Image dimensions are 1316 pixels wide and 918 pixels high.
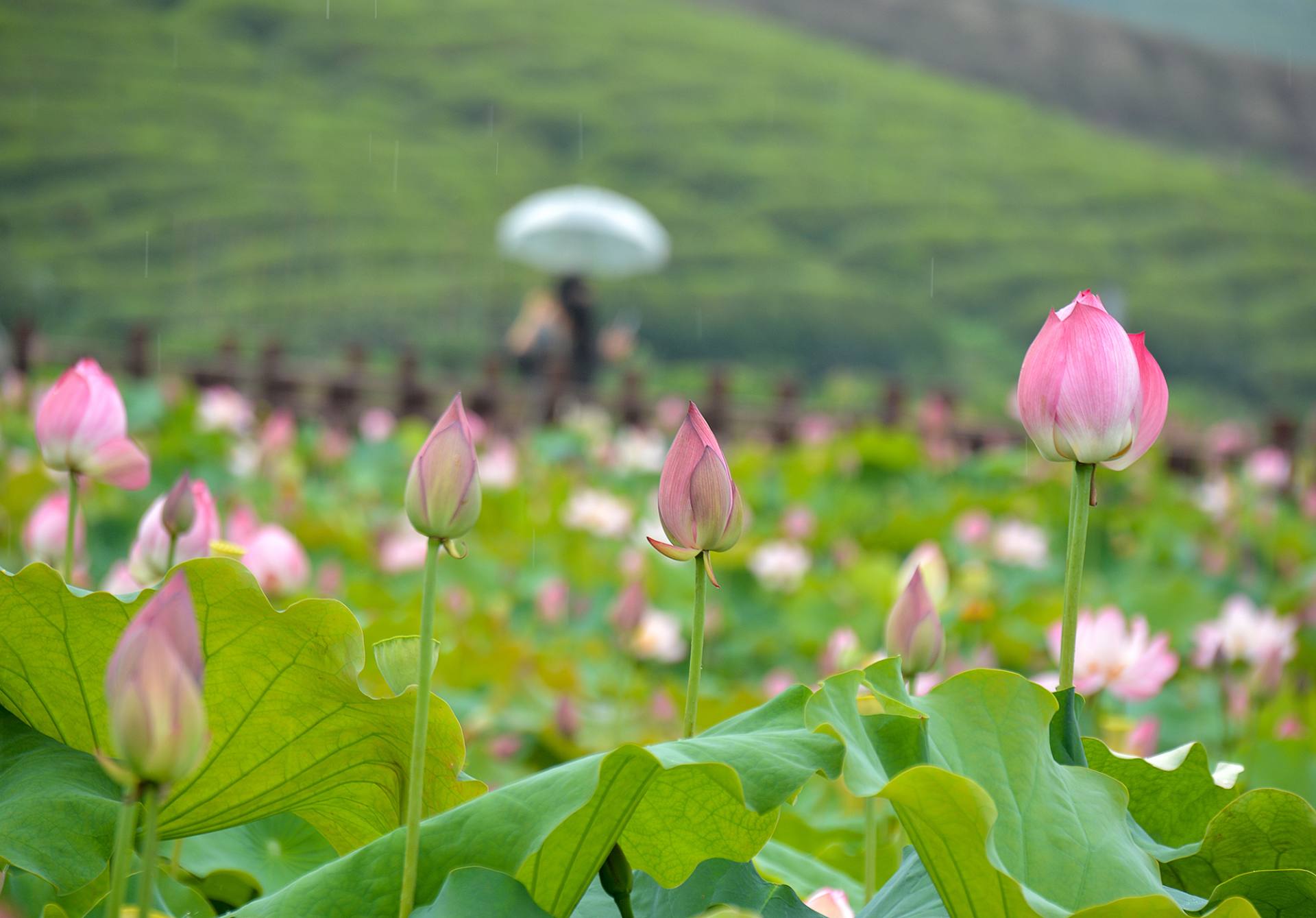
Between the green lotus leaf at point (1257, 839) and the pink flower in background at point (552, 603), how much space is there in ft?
4.49

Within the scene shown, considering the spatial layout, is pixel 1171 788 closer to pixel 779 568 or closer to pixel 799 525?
pixel 779 568

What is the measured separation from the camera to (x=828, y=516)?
2426mm

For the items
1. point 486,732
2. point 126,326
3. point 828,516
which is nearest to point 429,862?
point 486,732

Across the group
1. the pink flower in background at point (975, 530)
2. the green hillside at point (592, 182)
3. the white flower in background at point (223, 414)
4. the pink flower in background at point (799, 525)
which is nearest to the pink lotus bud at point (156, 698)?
the pink flower in background at point (975, 530)

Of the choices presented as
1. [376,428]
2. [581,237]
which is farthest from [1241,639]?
[581,237]

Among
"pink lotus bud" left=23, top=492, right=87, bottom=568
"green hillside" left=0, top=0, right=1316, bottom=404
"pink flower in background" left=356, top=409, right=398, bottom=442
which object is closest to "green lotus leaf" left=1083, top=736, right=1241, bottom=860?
"pink lotus bud" left=23, top=492, right=87, bottom=568

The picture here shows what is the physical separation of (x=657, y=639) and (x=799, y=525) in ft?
2.54

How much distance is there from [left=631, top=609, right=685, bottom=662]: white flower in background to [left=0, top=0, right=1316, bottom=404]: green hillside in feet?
35.1

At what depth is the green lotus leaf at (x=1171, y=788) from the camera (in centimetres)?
42

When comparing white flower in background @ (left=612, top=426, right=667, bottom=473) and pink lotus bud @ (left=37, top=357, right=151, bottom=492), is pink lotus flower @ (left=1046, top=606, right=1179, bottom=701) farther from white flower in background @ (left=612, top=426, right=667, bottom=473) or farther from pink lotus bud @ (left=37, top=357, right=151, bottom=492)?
white flower in background @ (left=612, top=426, right=667, bottom=473)

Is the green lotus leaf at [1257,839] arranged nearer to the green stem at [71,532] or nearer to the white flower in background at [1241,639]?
the green stem at [71,532]

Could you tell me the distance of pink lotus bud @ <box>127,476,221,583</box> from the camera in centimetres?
56

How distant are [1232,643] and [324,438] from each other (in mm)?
2113

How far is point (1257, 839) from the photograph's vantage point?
0.39m
